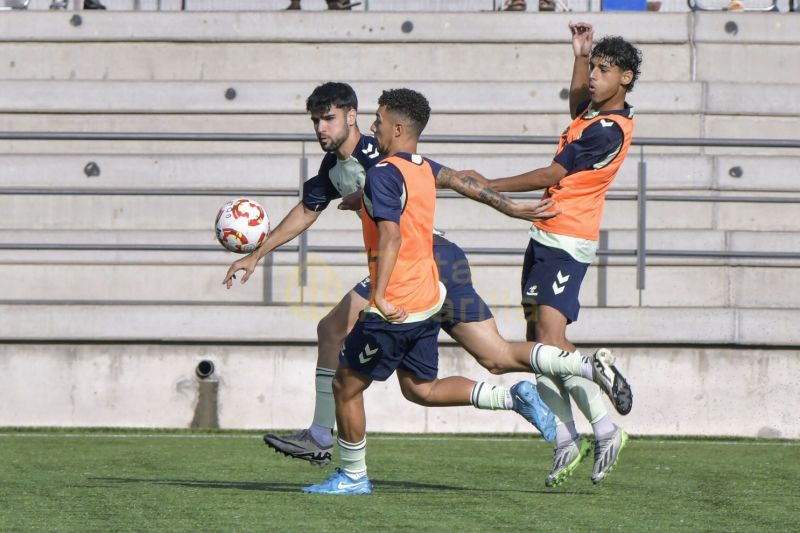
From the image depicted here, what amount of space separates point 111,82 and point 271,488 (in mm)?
7796

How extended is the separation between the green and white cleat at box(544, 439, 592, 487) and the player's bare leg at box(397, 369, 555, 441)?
15 centimetres

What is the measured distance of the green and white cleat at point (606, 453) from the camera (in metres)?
6.52

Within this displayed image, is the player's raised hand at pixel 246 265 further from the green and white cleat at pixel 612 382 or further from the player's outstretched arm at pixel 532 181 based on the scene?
the green and white cleat at pixel 612 382

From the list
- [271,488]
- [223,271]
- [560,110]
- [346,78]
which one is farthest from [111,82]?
[271,488]

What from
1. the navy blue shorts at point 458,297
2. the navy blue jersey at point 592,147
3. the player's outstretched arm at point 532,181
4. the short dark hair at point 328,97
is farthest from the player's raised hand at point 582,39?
the navy blue shorts at point 458,297

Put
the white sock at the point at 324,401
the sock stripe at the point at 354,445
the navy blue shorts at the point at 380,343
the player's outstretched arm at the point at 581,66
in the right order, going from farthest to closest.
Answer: the player's outstretched arm at the point at 581,66 → the white sock at the point at 324,401 → the sock stripe at the point at 354,445 → the navy blue shorts at the point at 380,343

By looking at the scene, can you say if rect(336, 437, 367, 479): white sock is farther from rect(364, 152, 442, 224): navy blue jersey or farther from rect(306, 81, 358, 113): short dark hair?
rect(306, 81, 358, 113): short dark hair

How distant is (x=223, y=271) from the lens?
36.8 ft

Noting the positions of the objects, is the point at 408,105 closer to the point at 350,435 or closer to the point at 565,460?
the point at 350,435

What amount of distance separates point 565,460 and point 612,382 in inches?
21.8

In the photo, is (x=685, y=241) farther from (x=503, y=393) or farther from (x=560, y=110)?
(x=503, y=393)

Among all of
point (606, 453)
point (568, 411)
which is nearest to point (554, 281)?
point (568, 411)

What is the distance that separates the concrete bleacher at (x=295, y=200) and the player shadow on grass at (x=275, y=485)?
3.34 meters

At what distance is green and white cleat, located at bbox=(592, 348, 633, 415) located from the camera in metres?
6.28
